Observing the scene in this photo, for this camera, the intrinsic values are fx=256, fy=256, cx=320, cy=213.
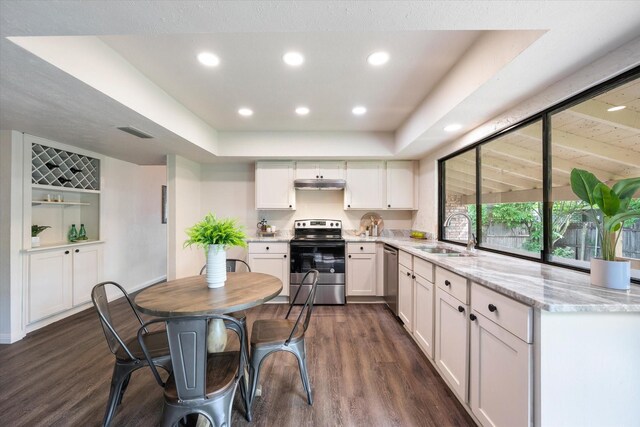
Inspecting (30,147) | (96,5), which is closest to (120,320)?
(30,147)

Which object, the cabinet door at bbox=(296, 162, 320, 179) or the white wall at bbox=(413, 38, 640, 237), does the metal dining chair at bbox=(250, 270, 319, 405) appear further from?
the cabinet door at bbox=(296, 162, 320, 179)

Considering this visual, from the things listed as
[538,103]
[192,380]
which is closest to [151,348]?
[192,380]

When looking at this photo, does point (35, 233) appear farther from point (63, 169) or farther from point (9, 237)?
point (63, 169)

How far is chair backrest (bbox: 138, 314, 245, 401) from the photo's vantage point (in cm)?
114

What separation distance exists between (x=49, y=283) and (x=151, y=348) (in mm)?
2584

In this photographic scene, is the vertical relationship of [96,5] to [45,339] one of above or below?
above

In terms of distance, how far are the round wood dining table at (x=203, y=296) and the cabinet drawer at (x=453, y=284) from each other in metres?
1.20

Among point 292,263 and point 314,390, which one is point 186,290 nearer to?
point 314,390

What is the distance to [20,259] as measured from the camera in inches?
108

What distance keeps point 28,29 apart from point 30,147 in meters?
2.40

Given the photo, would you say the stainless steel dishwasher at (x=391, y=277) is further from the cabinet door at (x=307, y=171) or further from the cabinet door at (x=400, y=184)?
the cabinet door at (x=307, y=171)

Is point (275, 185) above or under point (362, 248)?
above

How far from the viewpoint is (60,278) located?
3.10 meters

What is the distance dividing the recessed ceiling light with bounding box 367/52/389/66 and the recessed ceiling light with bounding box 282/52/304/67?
0.52m
